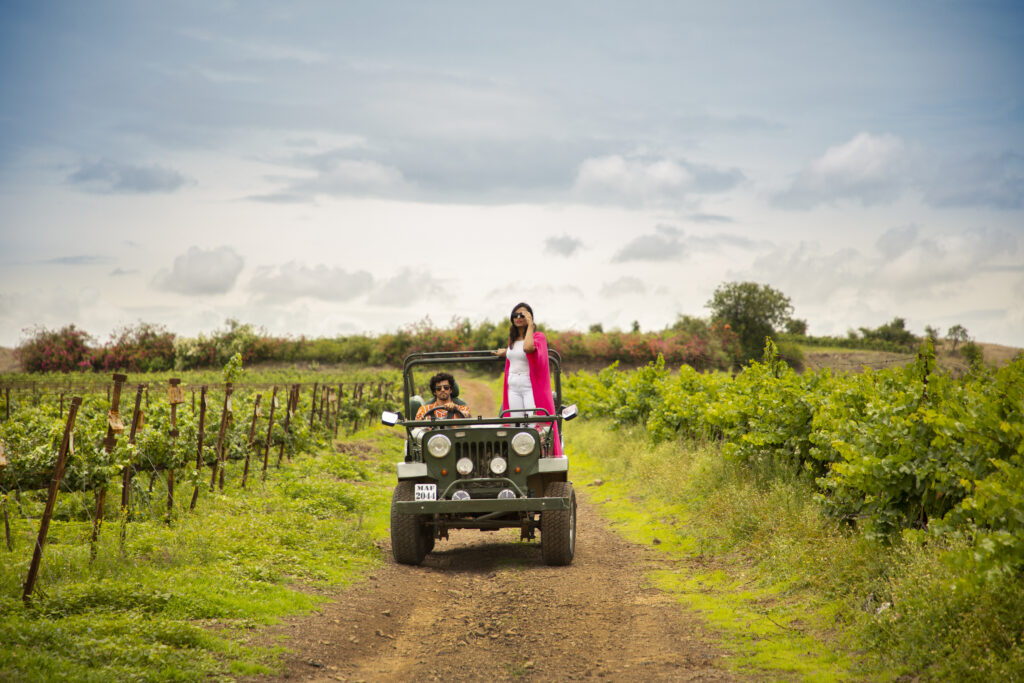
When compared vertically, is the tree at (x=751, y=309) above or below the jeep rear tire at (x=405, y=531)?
above

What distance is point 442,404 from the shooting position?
9.19m

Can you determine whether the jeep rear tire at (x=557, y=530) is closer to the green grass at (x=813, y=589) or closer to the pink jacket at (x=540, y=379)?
the pink jacket at (x=540, y=379)

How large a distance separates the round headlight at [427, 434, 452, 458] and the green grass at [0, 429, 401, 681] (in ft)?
4.89

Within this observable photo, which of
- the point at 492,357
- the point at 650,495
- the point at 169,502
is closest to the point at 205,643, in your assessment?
the point at 492,357

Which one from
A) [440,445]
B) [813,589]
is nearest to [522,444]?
[440,445]

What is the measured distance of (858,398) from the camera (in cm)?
874

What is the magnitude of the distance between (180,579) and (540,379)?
13.9 ft

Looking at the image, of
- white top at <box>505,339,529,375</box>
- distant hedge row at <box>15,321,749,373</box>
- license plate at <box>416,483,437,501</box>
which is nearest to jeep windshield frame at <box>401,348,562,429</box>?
white top at <box>505,339,529,375</box>

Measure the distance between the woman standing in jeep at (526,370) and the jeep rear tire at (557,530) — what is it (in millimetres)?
571

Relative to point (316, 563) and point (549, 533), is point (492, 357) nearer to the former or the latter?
point (549, 533)

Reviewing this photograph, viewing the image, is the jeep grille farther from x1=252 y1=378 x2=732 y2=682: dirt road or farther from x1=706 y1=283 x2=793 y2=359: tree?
x1=706 y1=283 x2=793 y2=359: tree

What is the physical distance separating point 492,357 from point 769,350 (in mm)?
5500

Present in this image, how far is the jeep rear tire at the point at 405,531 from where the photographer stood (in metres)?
8.45

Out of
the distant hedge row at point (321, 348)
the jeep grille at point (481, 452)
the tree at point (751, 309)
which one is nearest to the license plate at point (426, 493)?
the jeep grille at point (481, 452)
